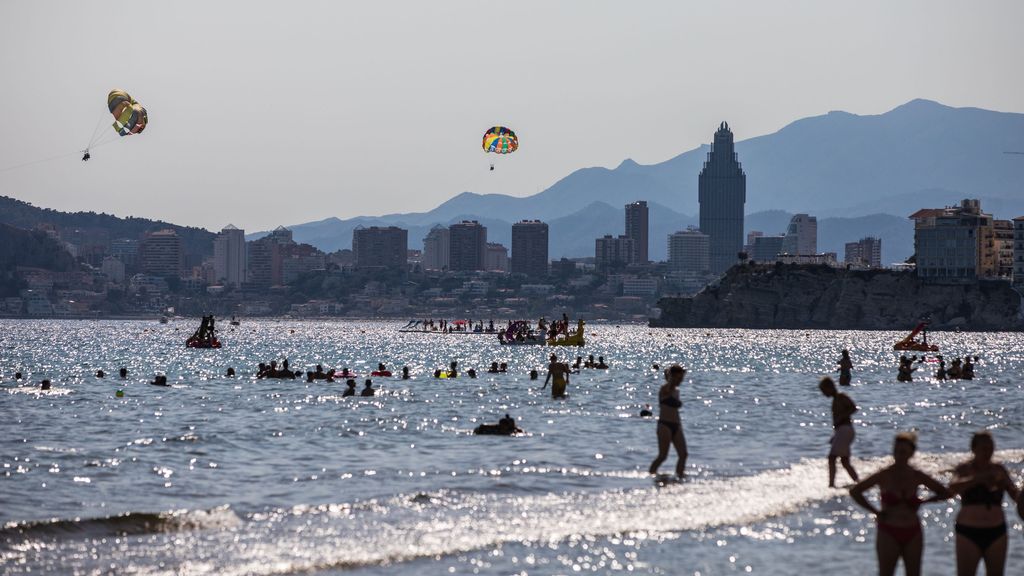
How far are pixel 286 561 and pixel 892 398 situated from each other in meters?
38.7

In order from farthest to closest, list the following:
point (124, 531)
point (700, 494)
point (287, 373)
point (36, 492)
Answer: point (287, 373) → point (36, 492) → point (700, 494) → point (124, 531)

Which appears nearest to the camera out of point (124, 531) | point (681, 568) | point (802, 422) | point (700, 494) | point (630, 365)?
point (681, 568)

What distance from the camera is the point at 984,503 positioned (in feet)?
42.8

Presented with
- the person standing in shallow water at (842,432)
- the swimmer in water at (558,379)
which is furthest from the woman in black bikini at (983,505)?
the swimmer in water at (558,379)

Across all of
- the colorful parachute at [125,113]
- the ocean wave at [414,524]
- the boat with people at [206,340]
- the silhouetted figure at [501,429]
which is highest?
the colorful parachute at [125,113]

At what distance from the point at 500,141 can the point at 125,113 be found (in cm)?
2665

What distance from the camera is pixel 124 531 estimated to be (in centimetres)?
2031

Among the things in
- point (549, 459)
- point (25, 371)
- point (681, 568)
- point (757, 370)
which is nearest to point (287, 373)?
point (25, 371)

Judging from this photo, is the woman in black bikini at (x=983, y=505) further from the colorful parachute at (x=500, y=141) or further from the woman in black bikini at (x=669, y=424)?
the colorful parachute at (x=500, y=141)

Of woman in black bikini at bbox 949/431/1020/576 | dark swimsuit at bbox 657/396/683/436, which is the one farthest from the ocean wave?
woman in black bikini at bbox 949/431/1020/576

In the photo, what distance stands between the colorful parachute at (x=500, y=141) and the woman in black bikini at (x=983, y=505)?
79.3 m

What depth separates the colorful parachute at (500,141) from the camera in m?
91.7

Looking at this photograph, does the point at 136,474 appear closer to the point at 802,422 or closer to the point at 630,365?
the point at 802,422

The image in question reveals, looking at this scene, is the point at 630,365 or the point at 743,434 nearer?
the point at 743,434
